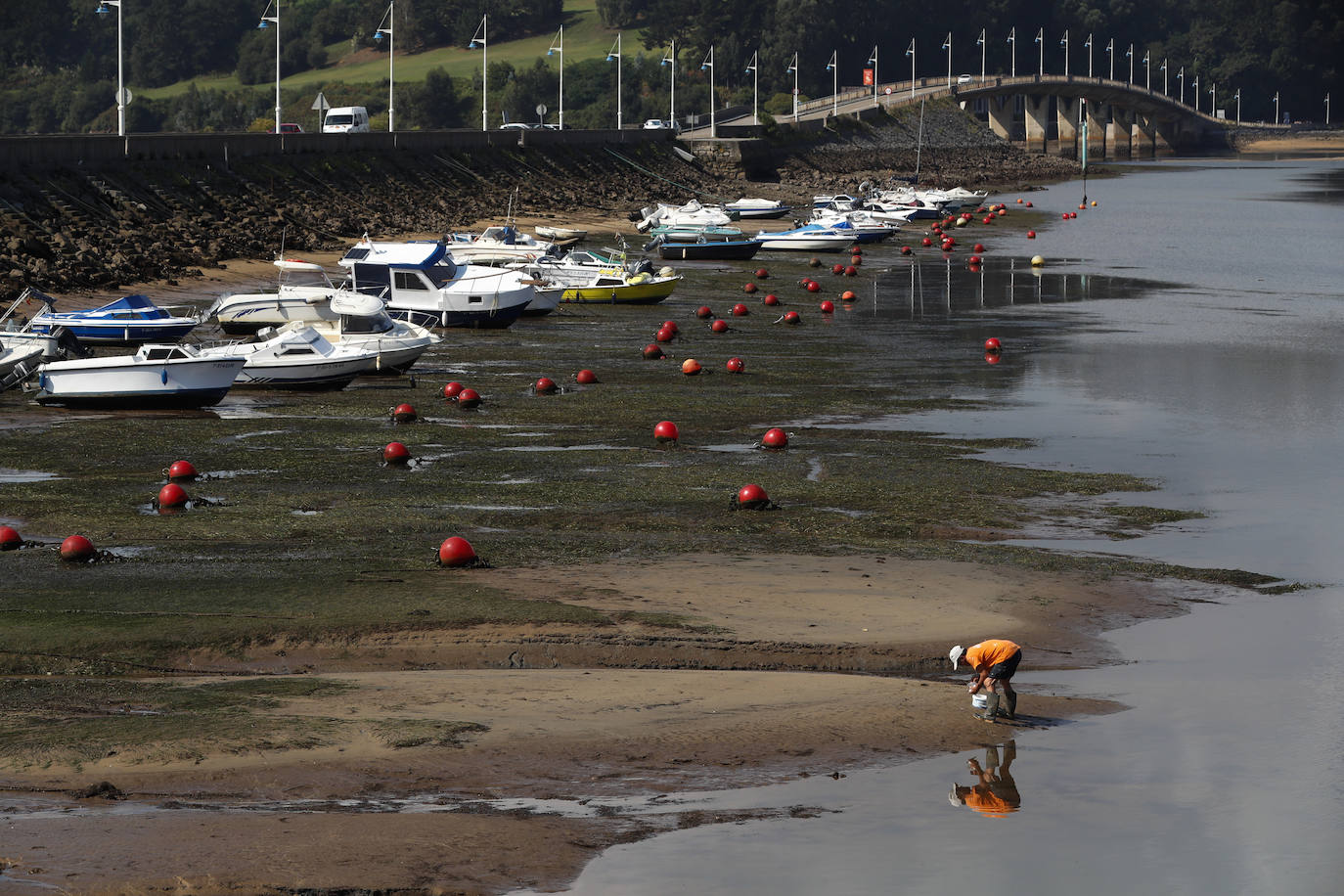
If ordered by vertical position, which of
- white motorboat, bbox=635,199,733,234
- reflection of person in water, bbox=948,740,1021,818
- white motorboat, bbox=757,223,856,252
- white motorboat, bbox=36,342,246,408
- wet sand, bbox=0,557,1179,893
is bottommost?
reflection of person in water, bbox=948,740,1021,818

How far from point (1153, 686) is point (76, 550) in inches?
528

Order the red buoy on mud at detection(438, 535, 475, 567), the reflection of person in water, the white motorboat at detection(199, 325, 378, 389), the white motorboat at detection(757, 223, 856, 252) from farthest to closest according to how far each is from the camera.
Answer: the white motorboat at detection(757, 223, 856, 252) < the white motorboat at detection(199, 325, 378, 389) < the red buoy on mud at detection(438, 535, 475, 567) < the reflection of person in water

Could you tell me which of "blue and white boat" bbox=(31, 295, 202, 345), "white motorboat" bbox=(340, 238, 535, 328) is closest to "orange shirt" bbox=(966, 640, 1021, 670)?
"blue and white boat" bbox=(31, 295, 202, 345)

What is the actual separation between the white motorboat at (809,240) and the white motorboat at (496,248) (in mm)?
22425

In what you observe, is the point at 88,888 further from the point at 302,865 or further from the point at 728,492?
the point at 728,492

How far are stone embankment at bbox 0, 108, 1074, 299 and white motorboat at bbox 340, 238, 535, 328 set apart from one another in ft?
28.4

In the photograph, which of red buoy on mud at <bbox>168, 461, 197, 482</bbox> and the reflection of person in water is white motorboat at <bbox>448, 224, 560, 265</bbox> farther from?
the reflection of person in water

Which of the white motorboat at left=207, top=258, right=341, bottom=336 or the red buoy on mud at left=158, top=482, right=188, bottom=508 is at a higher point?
the white motorboat at left=207, top=258, right=341, bottom=336

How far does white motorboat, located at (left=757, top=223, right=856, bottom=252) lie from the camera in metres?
85.1

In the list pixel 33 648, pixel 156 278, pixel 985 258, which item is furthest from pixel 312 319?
pixel 985 258

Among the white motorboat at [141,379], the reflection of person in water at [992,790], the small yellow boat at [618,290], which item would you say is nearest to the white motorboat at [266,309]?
the white motorboat at [141,379]

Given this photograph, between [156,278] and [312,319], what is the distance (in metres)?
13.0

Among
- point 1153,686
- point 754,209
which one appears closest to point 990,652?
point 1153,686

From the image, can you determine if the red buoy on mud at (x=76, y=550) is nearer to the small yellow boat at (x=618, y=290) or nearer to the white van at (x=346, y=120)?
the small yellow boat at (x=618, y=290)
